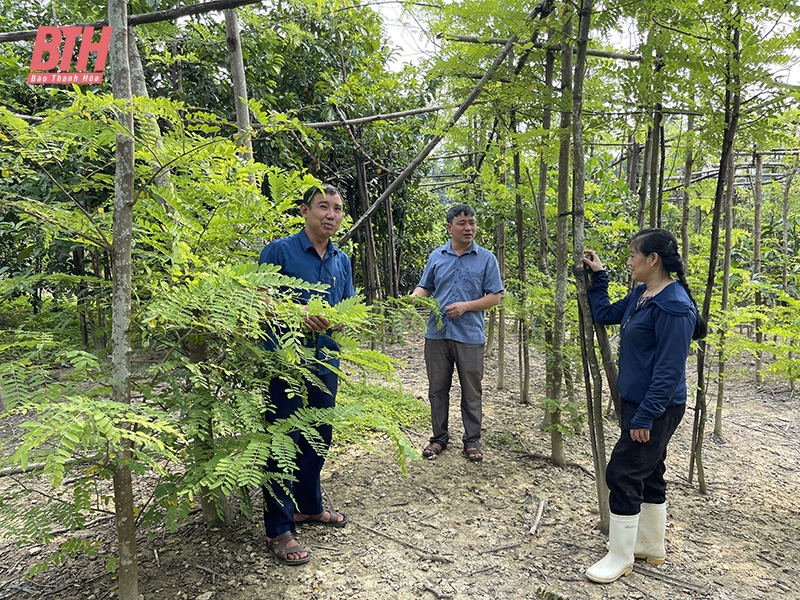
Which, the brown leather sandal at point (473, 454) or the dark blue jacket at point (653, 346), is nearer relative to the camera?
the dark blue jacket at point (653, 346)

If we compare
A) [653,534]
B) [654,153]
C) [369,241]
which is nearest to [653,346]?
[653,534]

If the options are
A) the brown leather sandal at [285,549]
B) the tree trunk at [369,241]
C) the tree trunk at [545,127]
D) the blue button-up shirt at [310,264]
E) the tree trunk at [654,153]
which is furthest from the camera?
the tree trunk at [369,241]

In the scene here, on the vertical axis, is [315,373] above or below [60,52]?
below

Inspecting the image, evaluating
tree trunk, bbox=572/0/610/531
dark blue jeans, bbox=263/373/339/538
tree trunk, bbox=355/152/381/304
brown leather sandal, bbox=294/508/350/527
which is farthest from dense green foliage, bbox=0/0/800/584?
tree trunk, bbox=355/152/381/304

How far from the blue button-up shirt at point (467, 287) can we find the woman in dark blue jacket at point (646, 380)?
1.45 m

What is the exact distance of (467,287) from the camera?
13.4ft

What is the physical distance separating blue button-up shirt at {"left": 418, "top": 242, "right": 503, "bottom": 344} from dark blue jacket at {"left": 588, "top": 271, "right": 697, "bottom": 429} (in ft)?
4.33

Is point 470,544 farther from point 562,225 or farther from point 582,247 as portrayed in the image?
point 562,225

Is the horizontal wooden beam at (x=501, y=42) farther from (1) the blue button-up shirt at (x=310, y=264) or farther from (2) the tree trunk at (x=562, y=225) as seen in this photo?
(1) the blue button-up shirt at (x=310, y=264)

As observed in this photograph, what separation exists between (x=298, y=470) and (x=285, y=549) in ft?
1.29

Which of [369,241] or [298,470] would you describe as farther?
[369,241]

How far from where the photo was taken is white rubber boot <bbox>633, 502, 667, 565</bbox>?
277cm

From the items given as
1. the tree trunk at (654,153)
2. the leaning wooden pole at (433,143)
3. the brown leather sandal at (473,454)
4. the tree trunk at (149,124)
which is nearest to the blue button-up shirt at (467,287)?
the brown leather sandal at (473,454)

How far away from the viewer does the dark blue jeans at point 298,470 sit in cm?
257
